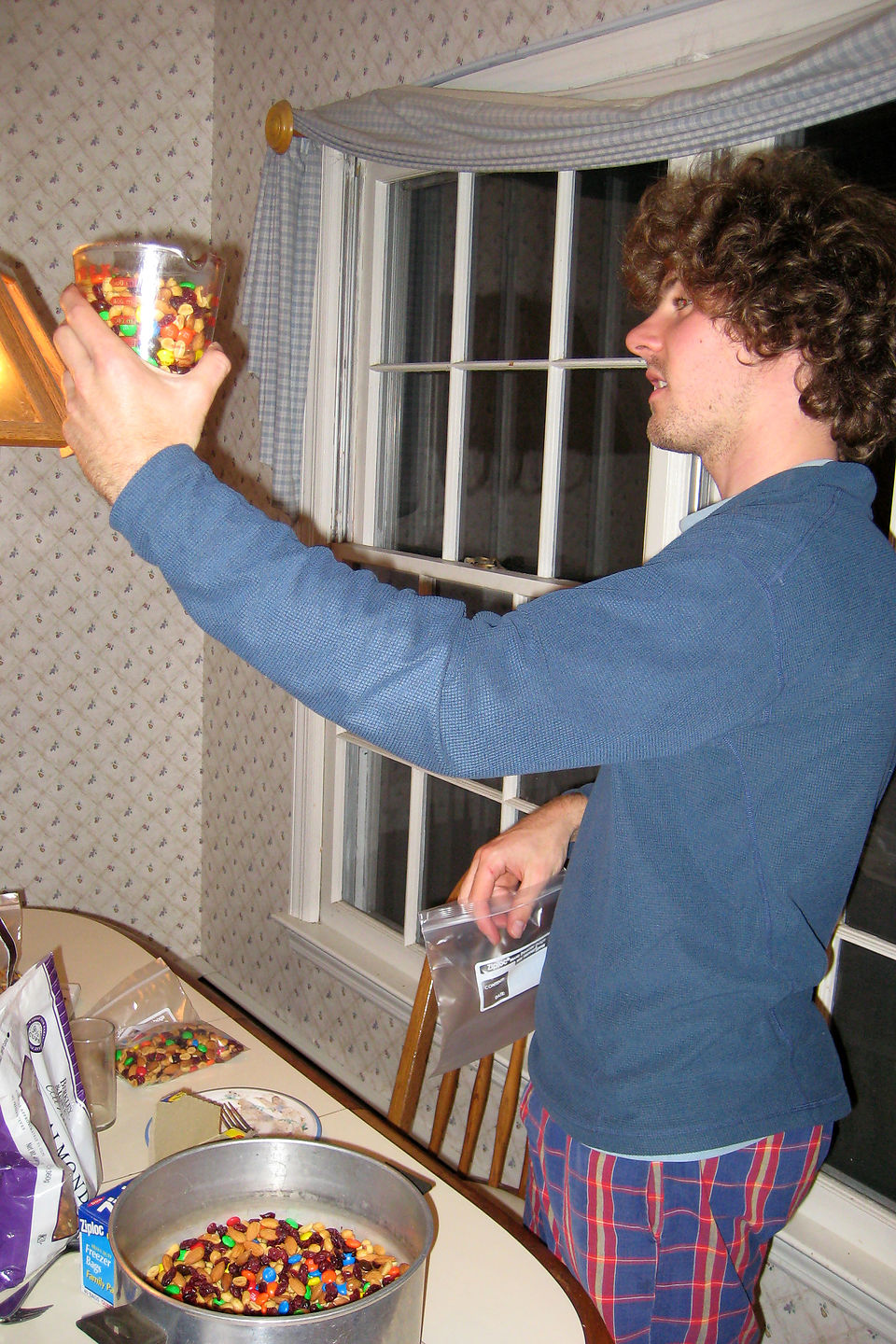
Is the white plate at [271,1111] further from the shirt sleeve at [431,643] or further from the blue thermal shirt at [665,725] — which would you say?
the shirt sleeve at [431,643]

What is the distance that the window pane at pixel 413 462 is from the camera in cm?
253

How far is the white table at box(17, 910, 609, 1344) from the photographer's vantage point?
Answer: 919 millimetres

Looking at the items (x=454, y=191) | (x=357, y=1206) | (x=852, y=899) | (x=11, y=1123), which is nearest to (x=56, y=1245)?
(x=11, y=1123)

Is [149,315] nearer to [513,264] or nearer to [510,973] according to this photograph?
[510,973]

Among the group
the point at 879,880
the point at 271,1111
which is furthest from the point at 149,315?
the point at 879,880

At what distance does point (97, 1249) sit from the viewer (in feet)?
2.93

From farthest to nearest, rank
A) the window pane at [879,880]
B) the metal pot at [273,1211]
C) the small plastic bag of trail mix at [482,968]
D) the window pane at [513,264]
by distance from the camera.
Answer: the window pane at [513,264]
the window pane at [879,880]
the small plastic bag of trail mix at [482,968]
the metal pot at [273,1211]

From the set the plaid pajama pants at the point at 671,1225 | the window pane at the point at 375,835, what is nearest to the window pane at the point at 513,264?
the window pane at the point at 375,835

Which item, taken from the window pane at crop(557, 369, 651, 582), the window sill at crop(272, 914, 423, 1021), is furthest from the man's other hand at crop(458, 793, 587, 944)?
the window sill at crop(272, 914, 423, 1021)

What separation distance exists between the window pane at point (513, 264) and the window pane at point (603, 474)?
19 centimetres

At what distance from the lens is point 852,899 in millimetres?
1659

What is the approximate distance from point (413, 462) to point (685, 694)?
196 cm

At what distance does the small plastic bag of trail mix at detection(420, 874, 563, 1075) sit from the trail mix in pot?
33 centimetres

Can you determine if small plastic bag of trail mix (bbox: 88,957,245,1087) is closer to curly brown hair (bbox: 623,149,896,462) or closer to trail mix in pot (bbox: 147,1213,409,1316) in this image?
trail mix in pot (bbox: 147,1213,409,1316)
